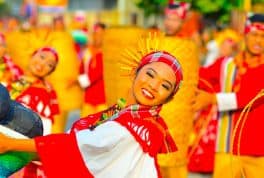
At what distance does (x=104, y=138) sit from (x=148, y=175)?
0.28m

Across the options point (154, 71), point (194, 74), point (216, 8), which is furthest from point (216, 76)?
point (216, 8)

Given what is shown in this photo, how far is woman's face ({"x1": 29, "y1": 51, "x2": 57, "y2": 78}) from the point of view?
18.3ft

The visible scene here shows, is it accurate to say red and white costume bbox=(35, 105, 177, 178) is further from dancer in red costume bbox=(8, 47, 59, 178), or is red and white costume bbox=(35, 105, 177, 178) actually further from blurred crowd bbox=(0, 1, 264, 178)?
dancer in red costume bbox=(8, 47, 59, 178)

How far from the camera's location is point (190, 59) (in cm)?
538

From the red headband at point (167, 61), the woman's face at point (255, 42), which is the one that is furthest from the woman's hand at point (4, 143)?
the woman's face at point (255, 42)

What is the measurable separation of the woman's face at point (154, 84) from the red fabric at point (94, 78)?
4464 mm

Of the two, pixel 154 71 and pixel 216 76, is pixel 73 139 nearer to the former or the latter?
pixel 154 71

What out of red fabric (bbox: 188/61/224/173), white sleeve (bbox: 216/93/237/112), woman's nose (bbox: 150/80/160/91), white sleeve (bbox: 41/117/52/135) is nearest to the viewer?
woman's nose (bbox: 150/80/160/91)

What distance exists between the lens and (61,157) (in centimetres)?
352

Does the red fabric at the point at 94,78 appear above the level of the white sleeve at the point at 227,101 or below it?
below

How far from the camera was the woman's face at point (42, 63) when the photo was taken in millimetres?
5566

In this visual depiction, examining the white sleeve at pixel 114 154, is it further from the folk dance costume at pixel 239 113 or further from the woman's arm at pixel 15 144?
the folk dance costume at pixel 239 113

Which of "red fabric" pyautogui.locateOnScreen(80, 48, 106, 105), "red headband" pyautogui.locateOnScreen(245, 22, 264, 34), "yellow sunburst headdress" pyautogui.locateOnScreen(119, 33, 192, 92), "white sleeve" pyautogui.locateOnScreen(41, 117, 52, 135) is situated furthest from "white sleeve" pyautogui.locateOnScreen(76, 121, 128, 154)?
"red fabric" pyautogui.locateOnScreen(80, 48, 106, 105)

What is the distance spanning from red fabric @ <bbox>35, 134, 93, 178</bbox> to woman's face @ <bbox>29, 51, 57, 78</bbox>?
82.0 inches
